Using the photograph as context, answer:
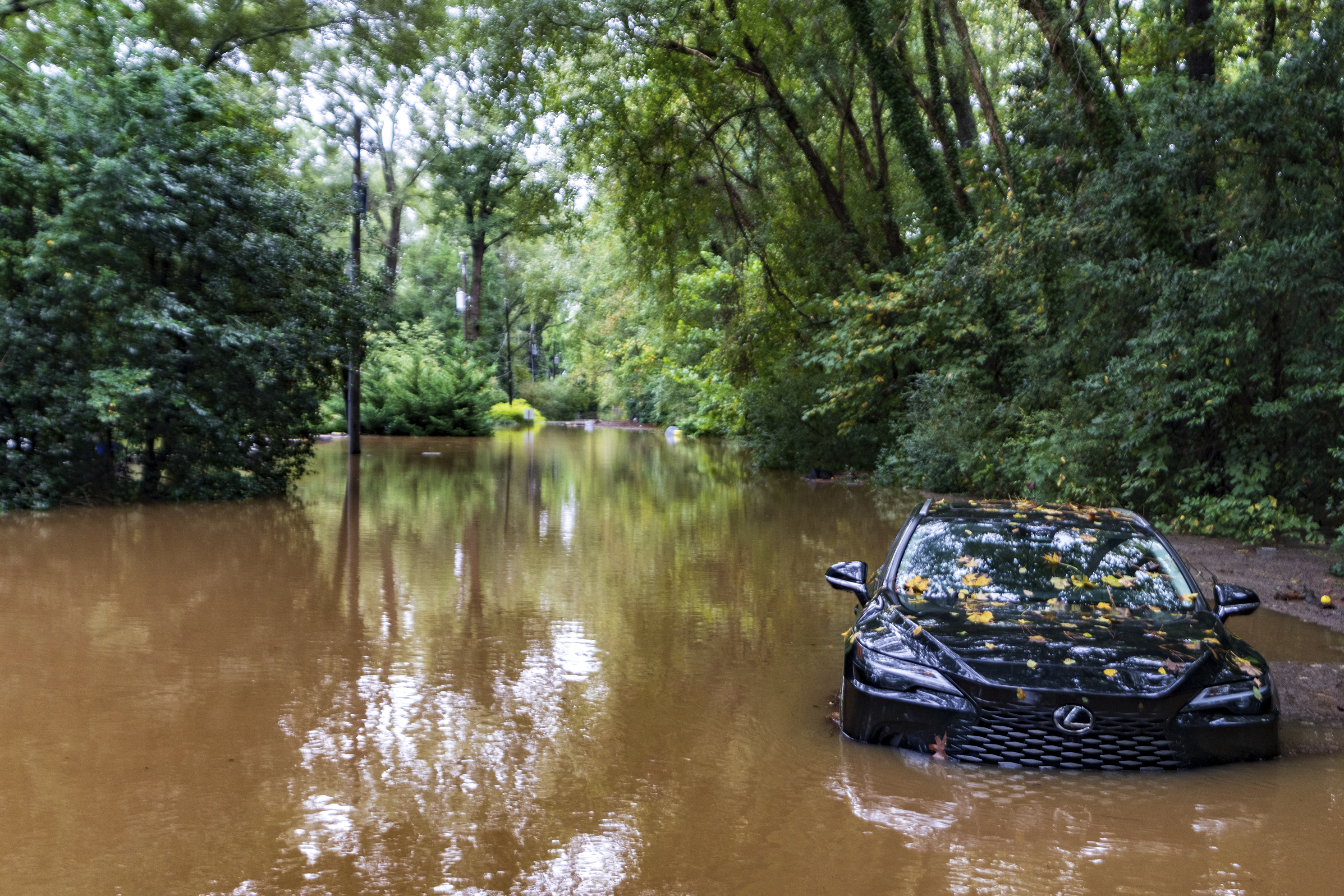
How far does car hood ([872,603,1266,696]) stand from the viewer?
504 cm

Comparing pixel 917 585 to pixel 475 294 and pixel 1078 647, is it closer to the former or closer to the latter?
pixel 1078 647

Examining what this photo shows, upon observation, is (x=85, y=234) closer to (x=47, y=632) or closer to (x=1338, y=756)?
(x=47, y=632)

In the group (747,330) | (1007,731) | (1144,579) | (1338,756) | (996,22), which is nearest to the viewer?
(1007,731)

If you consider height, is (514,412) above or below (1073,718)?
above

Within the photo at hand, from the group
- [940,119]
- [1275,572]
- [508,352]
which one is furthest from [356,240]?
[508,352]

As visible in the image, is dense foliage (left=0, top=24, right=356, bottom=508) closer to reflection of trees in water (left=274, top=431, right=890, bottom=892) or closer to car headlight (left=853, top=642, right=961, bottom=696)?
reflection of trees in water (left=274, top=431, right=890, bottom=892)

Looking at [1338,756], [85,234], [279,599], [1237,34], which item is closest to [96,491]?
[85,234]

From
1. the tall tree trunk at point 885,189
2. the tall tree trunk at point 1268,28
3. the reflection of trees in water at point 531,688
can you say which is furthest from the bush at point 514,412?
the reflection of trees in water at point 531,688

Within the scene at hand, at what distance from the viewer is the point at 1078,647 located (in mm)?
5281

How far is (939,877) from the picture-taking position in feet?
13.7

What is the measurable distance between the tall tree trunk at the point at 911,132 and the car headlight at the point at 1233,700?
16.9 meters

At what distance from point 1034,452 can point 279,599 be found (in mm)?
11271

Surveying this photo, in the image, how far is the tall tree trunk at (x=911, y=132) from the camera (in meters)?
20.6

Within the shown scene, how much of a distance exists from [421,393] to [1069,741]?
41363mm
